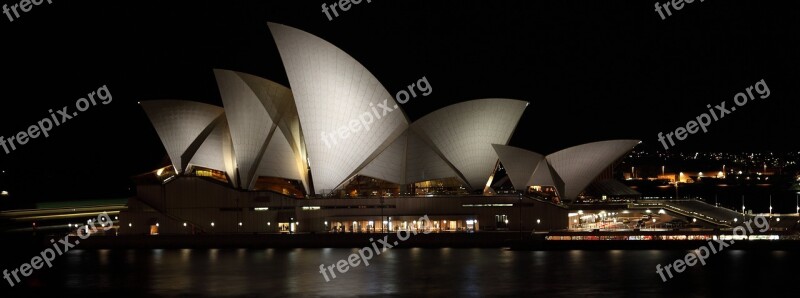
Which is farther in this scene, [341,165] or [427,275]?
[341,165]

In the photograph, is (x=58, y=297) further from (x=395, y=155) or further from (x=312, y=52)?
(x=395, y=155)

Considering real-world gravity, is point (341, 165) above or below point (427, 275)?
above

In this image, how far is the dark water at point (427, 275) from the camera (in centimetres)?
3333

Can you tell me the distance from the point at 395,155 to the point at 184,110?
13003mm

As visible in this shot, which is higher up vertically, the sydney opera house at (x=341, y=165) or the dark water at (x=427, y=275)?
the sydney opera house at (x=341, y=165)

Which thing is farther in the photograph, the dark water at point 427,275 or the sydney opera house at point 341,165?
the sydney opera house at point 341,165

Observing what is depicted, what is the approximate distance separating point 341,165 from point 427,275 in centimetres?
1774

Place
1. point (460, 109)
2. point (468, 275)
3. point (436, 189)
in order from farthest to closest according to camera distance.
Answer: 1. point (436, 189)
2. point (460, 109)
3. point (468, 275)

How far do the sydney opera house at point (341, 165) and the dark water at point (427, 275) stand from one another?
20.6ft

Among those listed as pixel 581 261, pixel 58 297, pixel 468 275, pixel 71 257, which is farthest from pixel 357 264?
pixel 71 257

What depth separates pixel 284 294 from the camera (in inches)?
1316

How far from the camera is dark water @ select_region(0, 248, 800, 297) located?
109ft

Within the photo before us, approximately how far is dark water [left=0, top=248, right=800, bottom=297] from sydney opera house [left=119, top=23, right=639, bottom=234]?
6.29 metres

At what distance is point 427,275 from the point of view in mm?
37500
